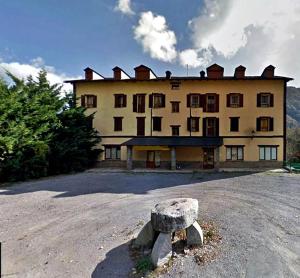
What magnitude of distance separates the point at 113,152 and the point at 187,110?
10.0m

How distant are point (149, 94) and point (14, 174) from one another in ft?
53.1

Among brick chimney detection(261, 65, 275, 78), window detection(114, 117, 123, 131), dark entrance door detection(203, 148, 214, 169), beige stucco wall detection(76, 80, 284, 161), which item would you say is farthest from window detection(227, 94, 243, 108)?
window detection(114, 117, 123, 131)

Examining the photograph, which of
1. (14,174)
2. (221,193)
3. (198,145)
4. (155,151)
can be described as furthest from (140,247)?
(155,151)

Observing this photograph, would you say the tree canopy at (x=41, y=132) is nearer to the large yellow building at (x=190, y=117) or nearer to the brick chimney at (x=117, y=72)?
the large yellow building at (x=190, y=117)

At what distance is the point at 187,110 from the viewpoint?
27.5m

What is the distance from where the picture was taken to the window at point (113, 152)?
92.1ft

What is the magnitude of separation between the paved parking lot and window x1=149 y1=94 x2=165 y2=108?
14.6 m

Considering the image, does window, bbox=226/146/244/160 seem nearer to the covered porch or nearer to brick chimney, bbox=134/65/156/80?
the covered porch

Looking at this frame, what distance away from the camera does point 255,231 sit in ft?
24.3

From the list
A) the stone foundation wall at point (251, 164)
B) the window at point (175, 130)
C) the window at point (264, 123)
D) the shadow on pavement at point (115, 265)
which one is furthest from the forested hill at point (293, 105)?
the shadow on pavement at point (115, 265)

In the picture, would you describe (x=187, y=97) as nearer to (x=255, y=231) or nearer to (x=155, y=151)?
(x=155, y=151)

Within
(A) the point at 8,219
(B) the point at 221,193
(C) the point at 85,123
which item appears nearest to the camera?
(A) the point at 8,219

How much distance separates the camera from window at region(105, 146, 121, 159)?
92.1 feet

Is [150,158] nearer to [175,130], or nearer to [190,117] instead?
[175,130]
